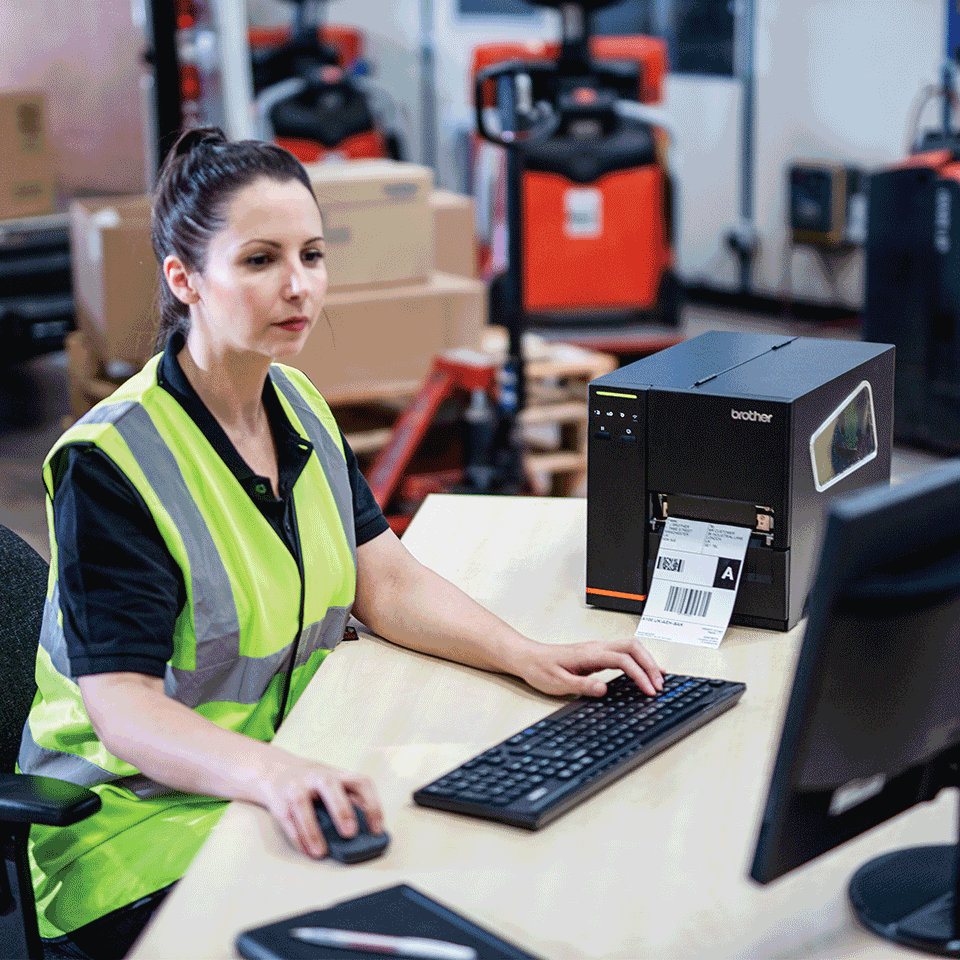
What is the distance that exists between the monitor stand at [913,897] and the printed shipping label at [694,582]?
54 cm

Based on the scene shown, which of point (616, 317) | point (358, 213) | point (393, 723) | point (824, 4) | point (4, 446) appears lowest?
point (4, 446)

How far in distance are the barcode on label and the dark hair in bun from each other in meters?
0.68

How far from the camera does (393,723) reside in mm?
1535

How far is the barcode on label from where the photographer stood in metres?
1.80

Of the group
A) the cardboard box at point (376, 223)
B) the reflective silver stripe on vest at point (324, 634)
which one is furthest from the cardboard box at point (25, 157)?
the reflective silver stripe on vest at point (324, 634)

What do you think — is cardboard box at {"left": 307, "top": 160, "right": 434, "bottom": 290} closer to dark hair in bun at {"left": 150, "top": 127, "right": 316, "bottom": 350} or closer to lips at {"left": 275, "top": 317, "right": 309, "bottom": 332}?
dark hair in bun at {"left": 150, "top": 127, "right": 316, "bottom": 350}

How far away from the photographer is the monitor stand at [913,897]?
1122mm

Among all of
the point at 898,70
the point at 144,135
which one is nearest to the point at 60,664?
the point at 144,135

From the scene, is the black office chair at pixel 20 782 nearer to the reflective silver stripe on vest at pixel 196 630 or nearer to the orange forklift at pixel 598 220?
the reflective silver stripe on vest at pixel 196 630

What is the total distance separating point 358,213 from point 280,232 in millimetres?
2485

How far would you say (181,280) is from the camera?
5.41ft

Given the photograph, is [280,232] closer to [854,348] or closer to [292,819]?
[292,819]

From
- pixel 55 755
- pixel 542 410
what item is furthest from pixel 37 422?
pixel 55 755

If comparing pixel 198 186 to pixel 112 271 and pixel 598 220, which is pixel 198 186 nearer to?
pixel 112 271
